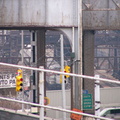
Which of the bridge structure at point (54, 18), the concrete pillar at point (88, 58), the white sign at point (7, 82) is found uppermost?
the bridge structure at point (54, 18)

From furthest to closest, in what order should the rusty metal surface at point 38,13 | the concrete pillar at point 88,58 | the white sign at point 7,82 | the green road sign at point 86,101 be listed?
1. the white sign at point 7,82
2. the concrete pillar at point 88,58
3. the green road sign at point 86,101
4. the rusty metal surface at point 38,13

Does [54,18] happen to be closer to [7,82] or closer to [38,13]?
[38,13]

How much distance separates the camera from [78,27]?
1545 centimetres

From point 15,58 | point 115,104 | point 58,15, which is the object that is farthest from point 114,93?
point 58,15

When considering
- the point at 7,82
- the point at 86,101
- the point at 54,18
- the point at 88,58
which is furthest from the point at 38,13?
the point at 7,82

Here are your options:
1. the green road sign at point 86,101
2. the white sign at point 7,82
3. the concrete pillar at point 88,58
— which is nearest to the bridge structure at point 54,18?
the green road sign at point 86,101

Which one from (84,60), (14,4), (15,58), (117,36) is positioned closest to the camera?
(14,4)

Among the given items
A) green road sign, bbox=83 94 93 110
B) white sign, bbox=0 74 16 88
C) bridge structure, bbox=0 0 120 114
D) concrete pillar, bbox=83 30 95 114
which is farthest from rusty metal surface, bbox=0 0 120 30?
white sign, bbox=0 74 16 88

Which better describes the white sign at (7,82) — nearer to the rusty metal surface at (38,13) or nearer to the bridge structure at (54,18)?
the bridge structure at (54,18)

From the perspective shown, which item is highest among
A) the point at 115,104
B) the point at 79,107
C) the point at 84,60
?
the point at 84,60

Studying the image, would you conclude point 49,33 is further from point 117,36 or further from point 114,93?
point 114,93

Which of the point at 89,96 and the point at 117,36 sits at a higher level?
the point at 117,36

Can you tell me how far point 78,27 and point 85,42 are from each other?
3845 mm

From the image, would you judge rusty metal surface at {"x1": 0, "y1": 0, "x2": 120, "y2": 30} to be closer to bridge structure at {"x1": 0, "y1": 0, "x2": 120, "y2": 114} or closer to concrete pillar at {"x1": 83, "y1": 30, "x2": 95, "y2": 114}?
bridge structure at {"x1": 0, "y1": 0, "x2": 120, "y2": 114}
